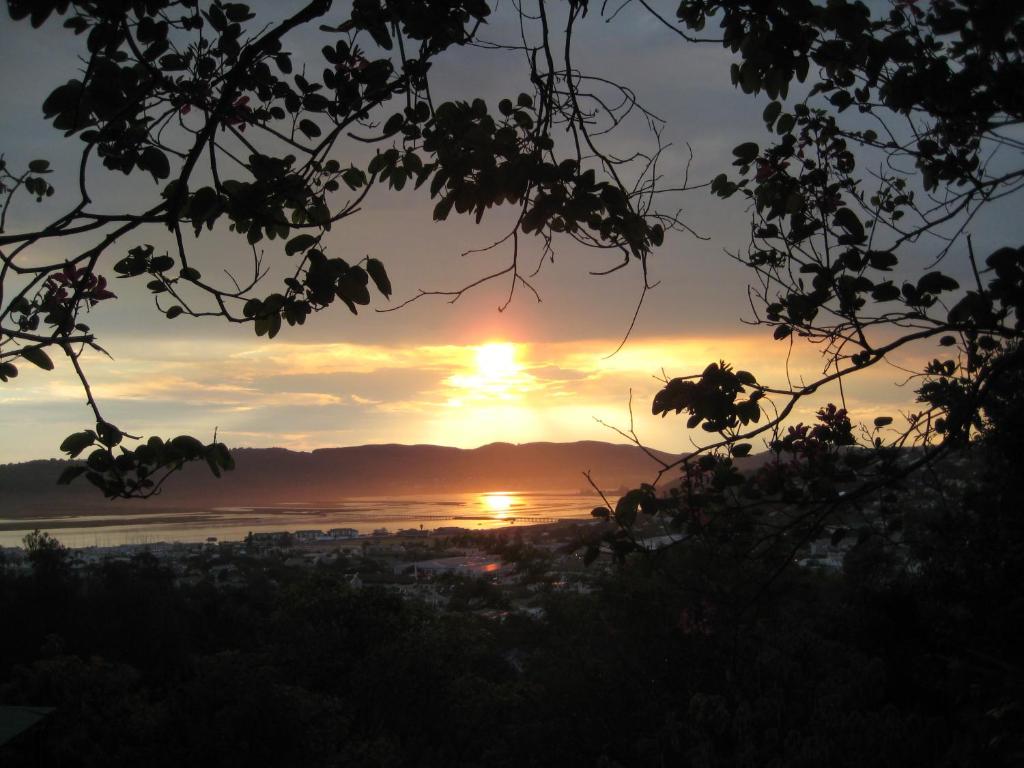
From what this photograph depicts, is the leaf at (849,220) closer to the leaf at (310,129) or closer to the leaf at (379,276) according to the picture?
the leaf at (379,276)

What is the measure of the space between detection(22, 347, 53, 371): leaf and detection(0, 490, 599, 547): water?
27306 millimetres

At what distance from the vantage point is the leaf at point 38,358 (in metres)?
2.00

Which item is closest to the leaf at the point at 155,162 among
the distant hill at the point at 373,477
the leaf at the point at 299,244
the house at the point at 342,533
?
the leaf at the point at 299,244

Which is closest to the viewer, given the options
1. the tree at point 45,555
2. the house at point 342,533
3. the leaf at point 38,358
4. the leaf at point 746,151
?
the leaf at point 38,358

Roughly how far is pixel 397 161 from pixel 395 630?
15518 mm

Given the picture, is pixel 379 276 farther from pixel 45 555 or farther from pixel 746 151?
pixel 45 555

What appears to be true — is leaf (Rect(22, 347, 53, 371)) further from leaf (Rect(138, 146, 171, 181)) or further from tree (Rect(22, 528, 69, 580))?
tree (Rect(22, 528, 69, 580))

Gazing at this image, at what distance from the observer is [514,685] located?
15180 millimetres

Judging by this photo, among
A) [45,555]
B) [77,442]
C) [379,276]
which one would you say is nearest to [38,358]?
[77,442]

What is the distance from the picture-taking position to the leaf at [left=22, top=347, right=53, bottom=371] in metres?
2.00

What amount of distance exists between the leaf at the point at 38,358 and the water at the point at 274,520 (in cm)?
2731

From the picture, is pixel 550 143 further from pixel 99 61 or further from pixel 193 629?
pixel 193 629

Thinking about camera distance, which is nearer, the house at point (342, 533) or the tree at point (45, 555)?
the tree at point (45, 555)

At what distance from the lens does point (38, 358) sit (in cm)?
201
